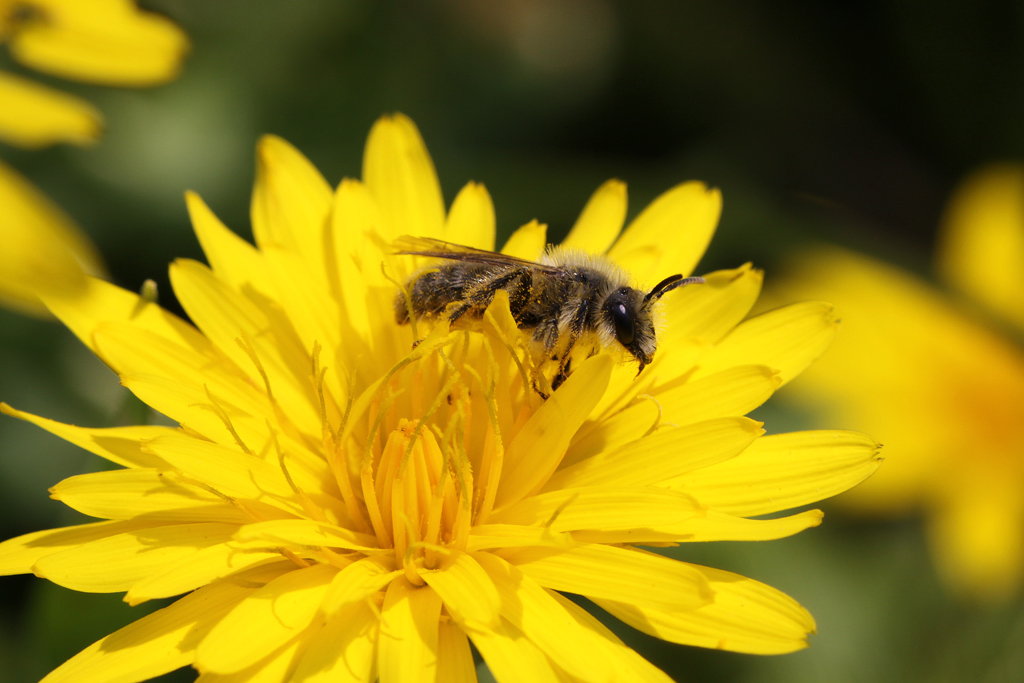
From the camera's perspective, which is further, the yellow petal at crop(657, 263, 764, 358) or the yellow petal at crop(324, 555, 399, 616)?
the yellow petal at crop(657, 263, 764, 358)

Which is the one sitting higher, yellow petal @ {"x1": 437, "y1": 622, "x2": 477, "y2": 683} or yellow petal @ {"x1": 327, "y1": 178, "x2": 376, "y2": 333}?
yellow petal @ {"x1": 327, "y1": 178, "x2": 376, "y2": 333}

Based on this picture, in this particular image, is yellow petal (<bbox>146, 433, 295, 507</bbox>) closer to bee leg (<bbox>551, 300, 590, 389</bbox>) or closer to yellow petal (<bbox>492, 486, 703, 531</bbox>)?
yellow petal (<bbox>492, 486, 703, 531</bbox>)

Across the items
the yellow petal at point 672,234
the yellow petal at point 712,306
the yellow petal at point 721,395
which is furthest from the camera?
the yellow petal at point 672,234

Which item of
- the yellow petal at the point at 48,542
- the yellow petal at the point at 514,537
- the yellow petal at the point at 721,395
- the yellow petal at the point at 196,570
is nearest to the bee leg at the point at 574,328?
the yellow petal at the point at 721,395

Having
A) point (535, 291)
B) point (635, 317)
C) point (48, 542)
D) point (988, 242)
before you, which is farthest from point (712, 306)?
point (988, 242)

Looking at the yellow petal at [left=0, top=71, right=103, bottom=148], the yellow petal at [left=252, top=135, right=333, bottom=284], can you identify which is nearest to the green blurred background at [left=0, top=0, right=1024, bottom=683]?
the yellow petal at [left=0, top=71, right=103, bottom=148]

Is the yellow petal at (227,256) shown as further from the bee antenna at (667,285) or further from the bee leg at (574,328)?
the bee antenna at (667,285)

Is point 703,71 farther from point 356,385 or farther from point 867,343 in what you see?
point 356,385

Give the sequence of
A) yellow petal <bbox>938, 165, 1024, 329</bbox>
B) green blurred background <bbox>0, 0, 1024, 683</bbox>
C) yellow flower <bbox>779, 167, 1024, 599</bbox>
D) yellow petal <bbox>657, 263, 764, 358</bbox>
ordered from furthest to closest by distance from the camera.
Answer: yellow petal <bbox>938, 165, 1024, 329</bbox>, yellow flower <bbox>779, 167, 1024, 599</bbox>, green blurred background <bbox>0, 0, 1024, 683</bbox>, yellow petal <bbox>657, 263, 764, 358</bbox>
